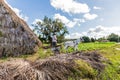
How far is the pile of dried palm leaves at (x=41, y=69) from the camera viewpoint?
6617mm

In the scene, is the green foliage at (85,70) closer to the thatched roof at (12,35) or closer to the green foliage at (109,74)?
the green foliage at (109,74)

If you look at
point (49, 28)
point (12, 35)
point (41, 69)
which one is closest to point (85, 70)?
point (41, 69)

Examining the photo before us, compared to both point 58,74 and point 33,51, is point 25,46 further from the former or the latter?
point 58,74

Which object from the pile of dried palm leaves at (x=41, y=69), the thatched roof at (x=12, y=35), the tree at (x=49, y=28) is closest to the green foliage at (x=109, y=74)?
the pile of dried palm leaves at (x=41, y=69)

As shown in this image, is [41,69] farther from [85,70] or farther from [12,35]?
[12,35]

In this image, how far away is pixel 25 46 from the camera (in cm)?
2155

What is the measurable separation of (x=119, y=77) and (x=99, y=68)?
1042 mm

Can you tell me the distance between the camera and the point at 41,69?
7.48 meters

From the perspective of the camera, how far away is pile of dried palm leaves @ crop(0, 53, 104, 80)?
261 inches

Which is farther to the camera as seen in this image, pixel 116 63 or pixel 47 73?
pixel 116 63

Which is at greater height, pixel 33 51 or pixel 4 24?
pixel 4 24

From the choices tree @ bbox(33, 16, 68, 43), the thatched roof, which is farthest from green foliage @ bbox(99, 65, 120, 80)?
tree @ bbox(33, 16, 68, 43)

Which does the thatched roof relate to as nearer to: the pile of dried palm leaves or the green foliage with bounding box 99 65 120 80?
the green foliage with bounding box 99 65 120 80

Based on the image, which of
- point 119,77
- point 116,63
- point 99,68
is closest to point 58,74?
point 99,68
